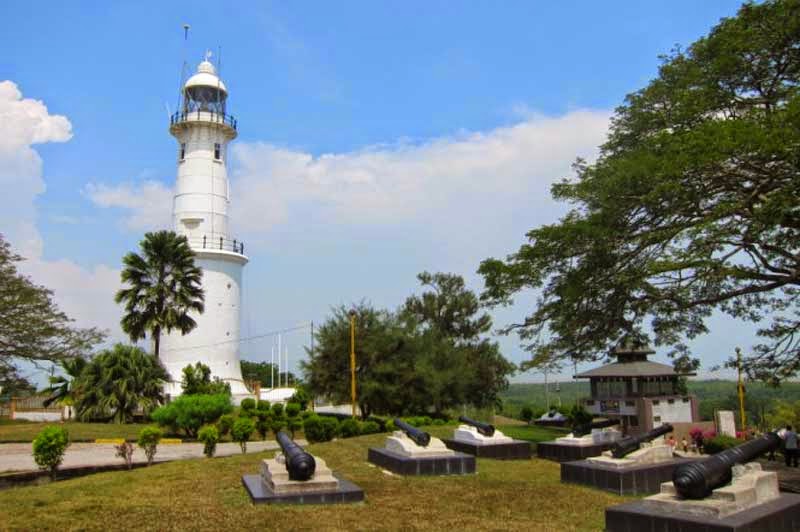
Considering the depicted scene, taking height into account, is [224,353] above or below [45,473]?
above

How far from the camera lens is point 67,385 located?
1289 inches

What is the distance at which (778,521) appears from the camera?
25.5 feet

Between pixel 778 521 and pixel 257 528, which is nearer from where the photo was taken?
pixel 778 521

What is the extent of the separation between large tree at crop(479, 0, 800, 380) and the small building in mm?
6174

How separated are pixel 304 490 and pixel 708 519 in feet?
18.5

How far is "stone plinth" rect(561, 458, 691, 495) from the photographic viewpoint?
1172 centimetres

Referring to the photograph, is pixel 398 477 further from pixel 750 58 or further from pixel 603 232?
pixel 750 58

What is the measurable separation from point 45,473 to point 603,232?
14363 millimetres

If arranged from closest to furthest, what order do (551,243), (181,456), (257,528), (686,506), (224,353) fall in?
(686,506)
(257,528)
(551,243)
(181,456)
(224,353)

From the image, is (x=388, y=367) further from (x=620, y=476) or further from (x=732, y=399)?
(x=732, y=399)

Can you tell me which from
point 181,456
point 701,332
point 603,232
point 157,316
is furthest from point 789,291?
point 157,316

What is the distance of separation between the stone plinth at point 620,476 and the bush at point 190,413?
18.1 meters

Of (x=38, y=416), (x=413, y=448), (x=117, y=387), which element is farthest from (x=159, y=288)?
(x=413, y=448)

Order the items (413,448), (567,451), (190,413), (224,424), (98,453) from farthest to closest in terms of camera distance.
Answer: (190,413) → (224,424) → (98,453) → (567,451) → (413,448)
